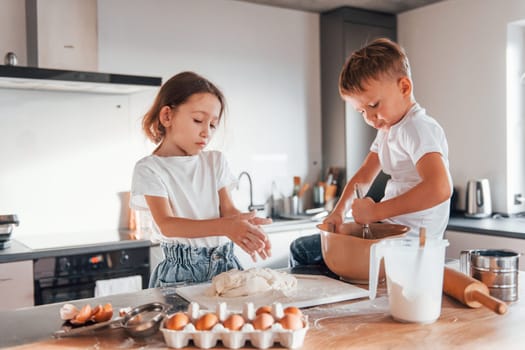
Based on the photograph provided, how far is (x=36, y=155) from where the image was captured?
2.70m

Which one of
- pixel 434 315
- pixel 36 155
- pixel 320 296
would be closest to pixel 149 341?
pixel 320 296

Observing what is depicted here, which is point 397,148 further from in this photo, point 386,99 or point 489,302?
point 489,302

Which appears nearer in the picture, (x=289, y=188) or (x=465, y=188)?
(x=465, y=188)

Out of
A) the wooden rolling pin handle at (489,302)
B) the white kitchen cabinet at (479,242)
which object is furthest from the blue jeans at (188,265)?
the white kitchen cabinet at (479,242)

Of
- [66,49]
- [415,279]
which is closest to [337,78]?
[66,49]

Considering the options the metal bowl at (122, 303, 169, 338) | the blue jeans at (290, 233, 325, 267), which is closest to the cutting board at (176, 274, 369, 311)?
the metal bowl at (122, 303, 169, 338)

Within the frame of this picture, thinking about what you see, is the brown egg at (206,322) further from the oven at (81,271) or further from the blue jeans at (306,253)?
the oven at (81,271)

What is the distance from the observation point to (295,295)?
1.18m

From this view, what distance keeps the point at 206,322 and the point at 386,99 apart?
846 mm

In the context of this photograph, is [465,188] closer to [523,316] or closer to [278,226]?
[278,226]

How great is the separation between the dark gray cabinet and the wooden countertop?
240 cm

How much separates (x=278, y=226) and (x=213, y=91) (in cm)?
147

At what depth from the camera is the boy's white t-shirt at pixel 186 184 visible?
4.94 feet

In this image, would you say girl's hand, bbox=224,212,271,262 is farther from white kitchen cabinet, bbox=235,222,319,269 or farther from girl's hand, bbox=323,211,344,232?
white kitchen cabinet, bbox=235,222,319,269
